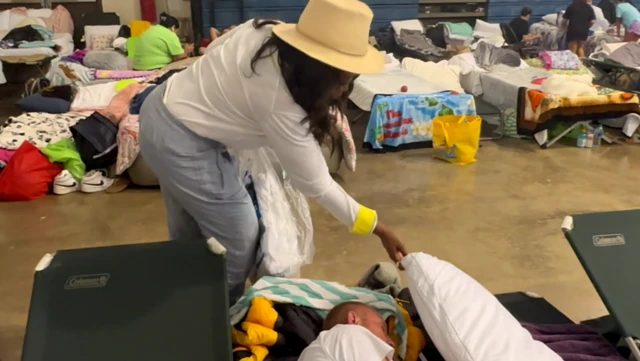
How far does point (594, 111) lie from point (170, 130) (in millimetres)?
3955

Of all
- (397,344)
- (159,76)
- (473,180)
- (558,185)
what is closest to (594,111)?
(558,185)

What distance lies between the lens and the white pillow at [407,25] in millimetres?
7641

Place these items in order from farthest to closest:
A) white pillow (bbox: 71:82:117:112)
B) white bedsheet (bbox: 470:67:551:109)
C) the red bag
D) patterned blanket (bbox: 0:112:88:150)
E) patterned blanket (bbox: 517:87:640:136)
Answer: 1. white bedsheet (bbox: 470:67:551:109)
2. patterned blanket (bbox: 517:87:640:136)
3. white pillow (bbox: 71:82:117:112)
4. patterned blanket (bbox: 0:112:88:150)
5. the red bag

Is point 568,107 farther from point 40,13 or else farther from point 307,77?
point 40,13

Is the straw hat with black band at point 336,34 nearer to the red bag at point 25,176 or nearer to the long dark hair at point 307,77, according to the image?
the long dark hair at point 307,77

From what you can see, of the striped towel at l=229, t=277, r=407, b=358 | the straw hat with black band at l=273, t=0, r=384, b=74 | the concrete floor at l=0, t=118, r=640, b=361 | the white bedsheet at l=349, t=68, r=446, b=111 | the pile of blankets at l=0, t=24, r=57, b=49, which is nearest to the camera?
the straw hat with black band at l=273, t=0, r=384, b=74

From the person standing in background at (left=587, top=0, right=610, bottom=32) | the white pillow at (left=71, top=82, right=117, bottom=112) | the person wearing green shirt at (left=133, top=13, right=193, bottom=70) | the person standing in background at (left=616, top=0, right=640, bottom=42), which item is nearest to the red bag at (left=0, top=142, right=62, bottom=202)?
the white pillow at (left=71, top=82, right=117, bottom=112)

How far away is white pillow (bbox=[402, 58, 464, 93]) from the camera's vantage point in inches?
226

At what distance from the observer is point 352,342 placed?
1.53m

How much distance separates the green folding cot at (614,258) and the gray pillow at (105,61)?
5189 mm

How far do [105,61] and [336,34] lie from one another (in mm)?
5257

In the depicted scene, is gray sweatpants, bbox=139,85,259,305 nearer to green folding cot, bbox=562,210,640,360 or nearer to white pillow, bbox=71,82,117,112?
green folding cot, bbox=562,210,640,360

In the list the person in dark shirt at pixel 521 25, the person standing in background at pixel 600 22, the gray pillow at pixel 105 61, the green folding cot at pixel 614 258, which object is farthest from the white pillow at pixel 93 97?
the person standing in background at pixel 600 22

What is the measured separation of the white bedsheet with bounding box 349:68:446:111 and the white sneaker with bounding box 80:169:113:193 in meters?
1.98
